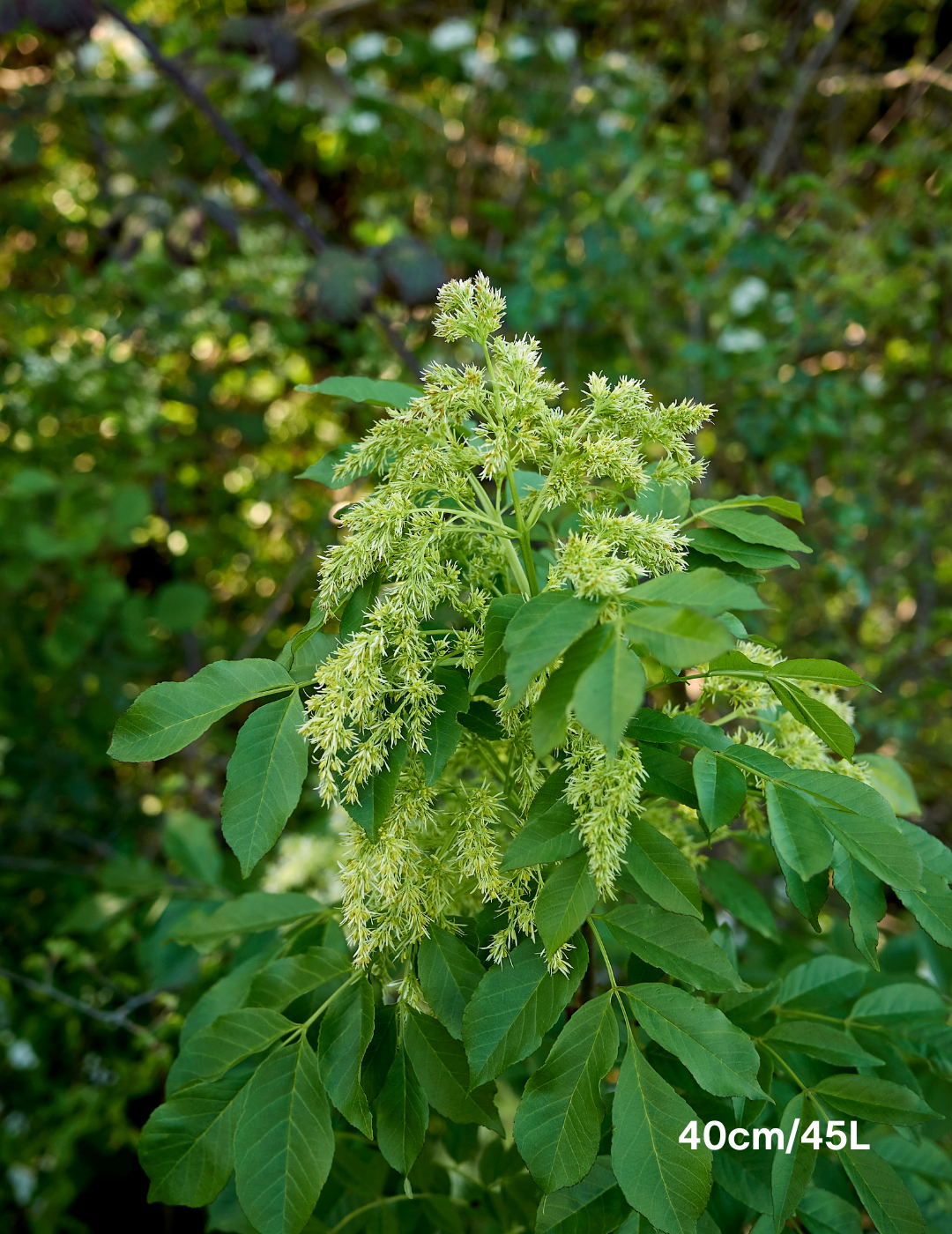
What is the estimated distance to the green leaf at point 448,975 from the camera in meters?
0.68

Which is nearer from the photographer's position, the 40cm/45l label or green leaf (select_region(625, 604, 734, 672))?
green leaf (select_region(625, 604, 734, 672))

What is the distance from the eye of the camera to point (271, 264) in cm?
257

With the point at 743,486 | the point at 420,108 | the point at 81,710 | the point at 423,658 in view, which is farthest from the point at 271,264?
the point at 423,658

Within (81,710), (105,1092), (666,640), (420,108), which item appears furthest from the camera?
(420,108)

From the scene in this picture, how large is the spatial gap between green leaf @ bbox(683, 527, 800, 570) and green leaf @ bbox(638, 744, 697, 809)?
0.65 ft

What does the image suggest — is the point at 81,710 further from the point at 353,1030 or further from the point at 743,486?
the point at 743,486

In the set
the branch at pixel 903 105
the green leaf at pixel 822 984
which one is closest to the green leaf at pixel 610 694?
the green leaf at pixel 822 984

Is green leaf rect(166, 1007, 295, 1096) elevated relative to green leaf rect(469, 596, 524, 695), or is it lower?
lower

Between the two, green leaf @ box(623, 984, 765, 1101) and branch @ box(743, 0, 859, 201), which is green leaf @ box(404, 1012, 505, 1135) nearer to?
green leaf @ box(623, 984, 765, 1101)

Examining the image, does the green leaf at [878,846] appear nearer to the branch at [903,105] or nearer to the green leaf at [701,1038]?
the green leaf at [701,1038]

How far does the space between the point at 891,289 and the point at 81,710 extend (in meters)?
2.53

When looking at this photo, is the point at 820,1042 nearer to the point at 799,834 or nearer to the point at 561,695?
the point at 799,834

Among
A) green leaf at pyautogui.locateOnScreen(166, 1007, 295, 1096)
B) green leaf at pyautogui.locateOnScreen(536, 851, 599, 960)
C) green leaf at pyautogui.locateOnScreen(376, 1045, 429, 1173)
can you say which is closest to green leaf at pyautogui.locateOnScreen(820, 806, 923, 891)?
green leaf at pyautogui.locateOnScreen(536, 851, 599, 960)

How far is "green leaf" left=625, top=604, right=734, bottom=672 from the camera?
506 mm
